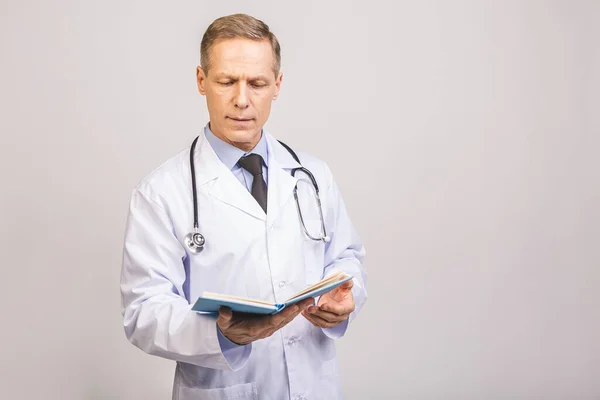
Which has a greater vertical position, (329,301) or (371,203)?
(371,203)

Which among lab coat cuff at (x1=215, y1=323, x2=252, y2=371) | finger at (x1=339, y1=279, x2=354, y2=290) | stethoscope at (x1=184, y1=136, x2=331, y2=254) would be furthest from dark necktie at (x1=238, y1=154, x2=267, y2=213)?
lab coat cuff at (x1=215, y1=323, x2=252, y2=371)

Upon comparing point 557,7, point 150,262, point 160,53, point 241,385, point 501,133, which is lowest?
point 241,385

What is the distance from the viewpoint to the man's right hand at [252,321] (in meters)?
1.73

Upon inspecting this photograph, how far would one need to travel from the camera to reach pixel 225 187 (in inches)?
84.7

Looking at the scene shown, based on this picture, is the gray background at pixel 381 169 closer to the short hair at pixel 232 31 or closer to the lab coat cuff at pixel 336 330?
the short hair at pixel 232 31

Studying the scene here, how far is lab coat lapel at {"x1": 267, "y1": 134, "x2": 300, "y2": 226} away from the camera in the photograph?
2184 mm

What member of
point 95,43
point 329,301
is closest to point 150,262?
point 329,301

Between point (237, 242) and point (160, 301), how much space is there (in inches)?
10.7

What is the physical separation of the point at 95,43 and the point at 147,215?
1398 millimetres

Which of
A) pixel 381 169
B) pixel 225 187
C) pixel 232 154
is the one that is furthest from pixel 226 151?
pixel 381 169

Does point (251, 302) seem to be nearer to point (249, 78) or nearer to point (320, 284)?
point (320, 284)

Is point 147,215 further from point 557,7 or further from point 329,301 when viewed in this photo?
point 557,7

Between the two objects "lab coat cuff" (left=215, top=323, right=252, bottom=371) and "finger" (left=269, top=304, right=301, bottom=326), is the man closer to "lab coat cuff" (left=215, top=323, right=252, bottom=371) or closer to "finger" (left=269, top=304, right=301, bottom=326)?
"lab coat cuff" (left=215, top=323, right=252, bottom=371)

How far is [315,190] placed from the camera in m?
2.33
